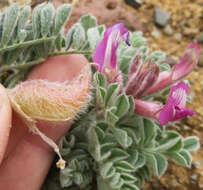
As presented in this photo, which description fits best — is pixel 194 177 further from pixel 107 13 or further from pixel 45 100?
pixel 107 13

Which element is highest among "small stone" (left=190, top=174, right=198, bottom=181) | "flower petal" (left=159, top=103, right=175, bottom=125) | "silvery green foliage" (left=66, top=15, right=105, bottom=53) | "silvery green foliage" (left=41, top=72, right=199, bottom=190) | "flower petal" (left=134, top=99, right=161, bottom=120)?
"silvery green foliage" (left=66, top=15, right=105, bottom=53)

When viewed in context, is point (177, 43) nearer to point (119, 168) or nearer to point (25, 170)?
point (119, 168)

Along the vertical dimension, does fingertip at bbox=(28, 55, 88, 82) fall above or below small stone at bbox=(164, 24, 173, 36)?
above

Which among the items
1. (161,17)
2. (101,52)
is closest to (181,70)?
(101,52)

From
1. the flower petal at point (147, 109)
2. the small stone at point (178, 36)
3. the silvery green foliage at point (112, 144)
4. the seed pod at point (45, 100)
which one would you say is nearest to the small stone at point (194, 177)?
the silvery green foliage at point (112, 144)

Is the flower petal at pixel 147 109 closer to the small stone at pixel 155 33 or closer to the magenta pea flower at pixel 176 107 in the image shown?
the magenta pea flower at pixel 176 107

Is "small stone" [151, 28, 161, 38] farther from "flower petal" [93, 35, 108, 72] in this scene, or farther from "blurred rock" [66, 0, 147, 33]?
"flower petal" [93, 35, 108, 72]

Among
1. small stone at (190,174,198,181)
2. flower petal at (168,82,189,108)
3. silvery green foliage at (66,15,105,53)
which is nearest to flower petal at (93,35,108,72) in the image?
silvery green foliage at (66,15,105,53)

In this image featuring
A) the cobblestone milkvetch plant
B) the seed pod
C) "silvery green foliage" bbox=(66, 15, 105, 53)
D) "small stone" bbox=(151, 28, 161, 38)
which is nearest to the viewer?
the seed pod
